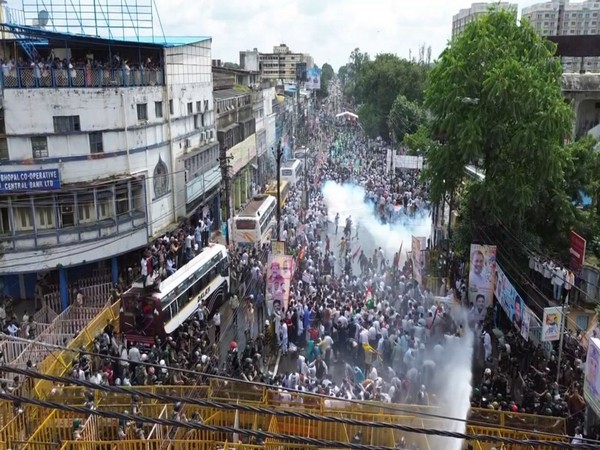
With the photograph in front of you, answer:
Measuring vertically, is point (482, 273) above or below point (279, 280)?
above

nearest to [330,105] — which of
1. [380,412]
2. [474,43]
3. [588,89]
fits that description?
[588,89]

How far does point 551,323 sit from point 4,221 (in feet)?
55.7

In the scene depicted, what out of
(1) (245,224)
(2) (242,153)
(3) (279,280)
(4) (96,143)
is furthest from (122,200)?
(2) (242,153)

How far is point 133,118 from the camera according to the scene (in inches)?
923

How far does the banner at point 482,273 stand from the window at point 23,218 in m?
14.5

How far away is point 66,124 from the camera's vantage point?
2141cm

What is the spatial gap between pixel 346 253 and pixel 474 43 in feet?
34.0

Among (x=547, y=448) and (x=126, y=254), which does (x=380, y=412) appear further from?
(x=126, y=254)

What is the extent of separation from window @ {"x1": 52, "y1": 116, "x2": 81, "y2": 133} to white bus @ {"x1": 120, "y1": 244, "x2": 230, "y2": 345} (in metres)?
6.35

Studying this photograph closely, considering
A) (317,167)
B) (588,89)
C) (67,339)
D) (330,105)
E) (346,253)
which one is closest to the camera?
(67,339)

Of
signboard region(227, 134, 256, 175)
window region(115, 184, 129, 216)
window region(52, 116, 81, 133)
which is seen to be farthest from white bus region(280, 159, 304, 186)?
window region(52, 116, 81, 133)

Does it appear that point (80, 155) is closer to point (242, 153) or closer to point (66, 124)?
point (66, 124)

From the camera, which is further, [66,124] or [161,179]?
[161,179]

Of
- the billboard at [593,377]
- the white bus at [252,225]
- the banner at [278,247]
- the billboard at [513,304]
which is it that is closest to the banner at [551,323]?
the billboard at [513,304]
